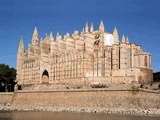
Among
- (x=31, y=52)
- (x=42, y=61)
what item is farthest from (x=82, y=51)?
(x=31, y=52)

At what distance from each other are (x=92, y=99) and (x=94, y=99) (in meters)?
0.30

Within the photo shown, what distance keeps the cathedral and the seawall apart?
35.7ft

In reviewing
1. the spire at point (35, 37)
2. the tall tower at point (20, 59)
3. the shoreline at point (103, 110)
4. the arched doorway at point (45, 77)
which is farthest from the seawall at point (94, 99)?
the spire at point (35, 37)

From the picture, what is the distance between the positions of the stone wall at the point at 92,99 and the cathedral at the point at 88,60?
428 inches

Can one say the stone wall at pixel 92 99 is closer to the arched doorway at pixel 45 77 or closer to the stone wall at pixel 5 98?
the stone wall at pixel 5 98

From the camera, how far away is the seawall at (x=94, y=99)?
118ft

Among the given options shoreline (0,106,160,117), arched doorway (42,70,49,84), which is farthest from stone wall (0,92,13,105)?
arched doorway (42,70,49,84)

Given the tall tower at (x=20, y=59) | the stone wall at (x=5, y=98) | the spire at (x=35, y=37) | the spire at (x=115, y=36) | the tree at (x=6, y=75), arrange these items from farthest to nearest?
the spire at (x=35, y=37) → the tall tower at (x=20, y=59) → the spire at (x=115, y=36) → the tree at (x=6, y=75) → the stone wall at (x=5, y=98)

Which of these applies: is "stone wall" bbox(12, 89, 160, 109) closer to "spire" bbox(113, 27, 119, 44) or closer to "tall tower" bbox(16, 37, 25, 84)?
"spire" bbox(113, 27, 119, 44)

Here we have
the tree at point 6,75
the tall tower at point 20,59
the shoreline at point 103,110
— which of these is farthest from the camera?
the tall tower at point 20,59

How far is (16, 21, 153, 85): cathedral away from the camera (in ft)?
166

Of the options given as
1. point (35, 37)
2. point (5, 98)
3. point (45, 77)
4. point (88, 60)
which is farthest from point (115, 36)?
point (35, 37)

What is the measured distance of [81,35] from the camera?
59031mm

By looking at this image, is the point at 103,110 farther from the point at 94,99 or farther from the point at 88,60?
the point at 88,60
